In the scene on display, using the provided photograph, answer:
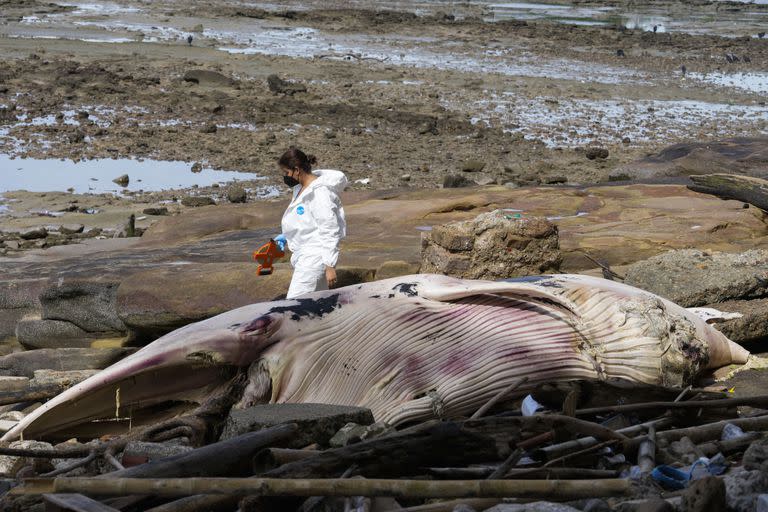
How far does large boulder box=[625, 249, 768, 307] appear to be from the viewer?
23.2 feet

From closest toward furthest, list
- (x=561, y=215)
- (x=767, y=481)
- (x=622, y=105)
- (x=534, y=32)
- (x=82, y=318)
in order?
1. (x=767, y=481)
2. (x=82, y=318)
3. (x=561, y=215)
4. (x=622, y=105)
5. (x=534, y=32)

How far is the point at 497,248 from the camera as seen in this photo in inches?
295

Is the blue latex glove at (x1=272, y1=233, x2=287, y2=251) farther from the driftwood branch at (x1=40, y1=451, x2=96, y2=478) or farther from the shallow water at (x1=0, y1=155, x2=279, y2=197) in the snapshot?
the shallow water at (x1=0, y1=155, x2=279, y2=197)

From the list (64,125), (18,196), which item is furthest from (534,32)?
(18,196)

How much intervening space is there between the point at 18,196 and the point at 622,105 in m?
12.9

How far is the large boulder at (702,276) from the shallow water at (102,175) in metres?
8.14

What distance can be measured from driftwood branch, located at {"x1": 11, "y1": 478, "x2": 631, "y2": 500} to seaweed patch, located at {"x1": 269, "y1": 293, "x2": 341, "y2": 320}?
228 centimetres

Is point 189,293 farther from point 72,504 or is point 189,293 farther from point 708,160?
point 708,160

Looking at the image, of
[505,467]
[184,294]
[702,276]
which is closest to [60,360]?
[184,294]

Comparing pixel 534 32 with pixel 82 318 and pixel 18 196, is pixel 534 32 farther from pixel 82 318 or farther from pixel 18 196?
pixel 82 318

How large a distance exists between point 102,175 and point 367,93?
7.65 meters

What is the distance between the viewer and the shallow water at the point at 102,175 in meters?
14.6

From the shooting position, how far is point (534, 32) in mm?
32625

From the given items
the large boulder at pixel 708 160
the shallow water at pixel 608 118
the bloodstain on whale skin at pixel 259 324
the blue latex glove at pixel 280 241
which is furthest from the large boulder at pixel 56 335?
the shallow water at pixel 608 118
